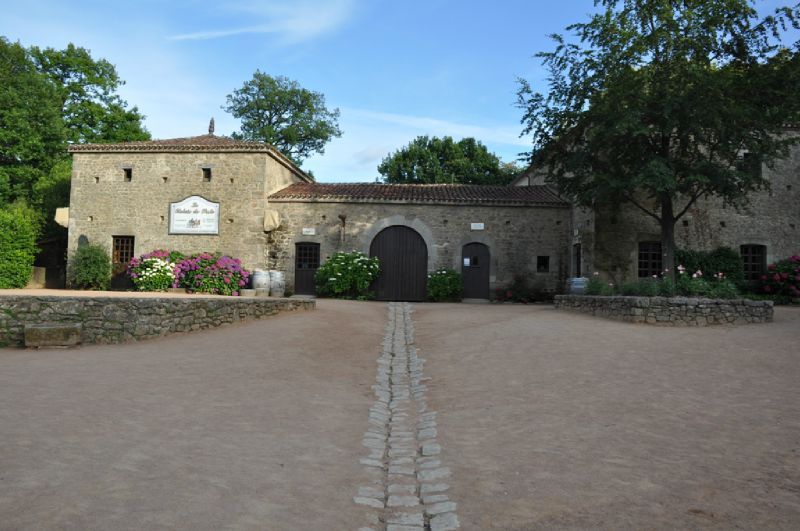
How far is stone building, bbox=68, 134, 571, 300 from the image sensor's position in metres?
18.8

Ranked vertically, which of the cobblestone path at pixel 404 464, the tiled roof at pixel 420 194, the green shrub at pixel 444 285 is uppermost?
the tiled roof at pixel 420 194

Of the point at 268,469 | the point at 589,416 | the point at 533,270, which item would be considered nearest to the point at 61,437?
the point at 268,469

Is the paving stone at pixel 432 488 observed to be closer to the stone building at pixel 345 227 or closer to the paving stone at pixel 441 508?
the paving stone at pixel 441 508

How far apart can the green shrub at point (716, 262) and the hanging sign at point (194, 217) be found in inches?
595

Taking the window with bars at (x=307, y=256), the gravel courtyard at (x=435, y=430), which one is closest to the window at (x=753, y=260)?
the gravel courtyard at (x=435, y=430)

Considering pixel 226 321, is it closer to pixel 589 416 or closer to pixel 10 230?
pixel 589 416

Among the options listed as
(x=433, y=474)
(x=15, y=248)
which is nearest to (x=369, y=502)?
(x=433, y=474)

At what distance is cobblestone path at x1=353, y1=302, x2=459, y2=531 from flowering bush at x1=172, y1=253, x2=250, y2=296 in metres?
11.5

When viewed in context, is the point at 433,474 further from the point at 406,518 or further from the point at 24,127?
the point at 24,127

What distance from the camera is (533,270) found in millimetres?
18828

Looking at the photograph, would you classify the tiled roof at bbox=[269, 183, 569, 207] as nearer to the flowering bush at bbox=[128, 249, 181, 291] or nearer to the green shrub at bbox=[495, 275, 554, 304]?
the green shrub at bbox=[495, 275, 554, 304]

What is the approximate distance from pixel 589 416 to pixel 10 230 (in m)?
21.1

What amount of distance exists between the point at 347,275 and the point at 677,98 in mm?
10463

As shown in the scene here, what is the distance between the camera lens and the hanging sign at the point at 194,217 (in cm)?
1881
